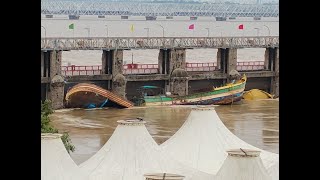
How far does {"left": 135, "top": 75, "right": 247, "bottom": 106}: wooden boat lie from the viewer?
2577cm

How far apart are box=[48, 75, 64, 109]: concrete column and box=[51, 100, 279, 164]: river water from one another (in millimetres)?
298

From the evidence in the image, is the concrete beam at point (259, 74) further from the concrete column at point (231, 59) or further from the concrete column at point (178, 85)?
the concrete column at point (178, 85)

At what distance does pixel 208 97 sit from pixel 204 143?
14466 mm

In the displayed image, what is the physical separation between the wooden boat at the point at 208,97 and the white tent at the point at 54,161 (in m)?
16.8

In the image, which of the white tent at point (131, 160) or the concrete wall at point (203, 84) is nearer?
the white tent at point (131, 160)

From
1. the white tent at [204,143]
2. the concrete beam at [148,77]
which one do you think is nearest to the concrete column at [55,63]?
the concrete beam at [148,77]

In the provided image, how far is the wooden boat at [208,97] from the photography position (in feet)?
84.5

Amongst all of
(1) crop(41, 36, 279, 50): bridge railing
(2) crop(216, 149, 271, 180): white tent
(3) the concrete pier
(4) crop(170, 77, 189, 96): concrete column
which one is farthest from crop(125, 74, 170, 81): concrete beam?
(2) crop(216, 149, 271, 180): white tent

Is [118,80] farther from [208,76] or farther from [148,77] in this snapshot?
[208,76]

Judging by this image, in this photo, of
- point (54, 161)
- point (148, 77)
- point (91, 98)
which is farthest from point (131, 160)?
point (148, 77)
